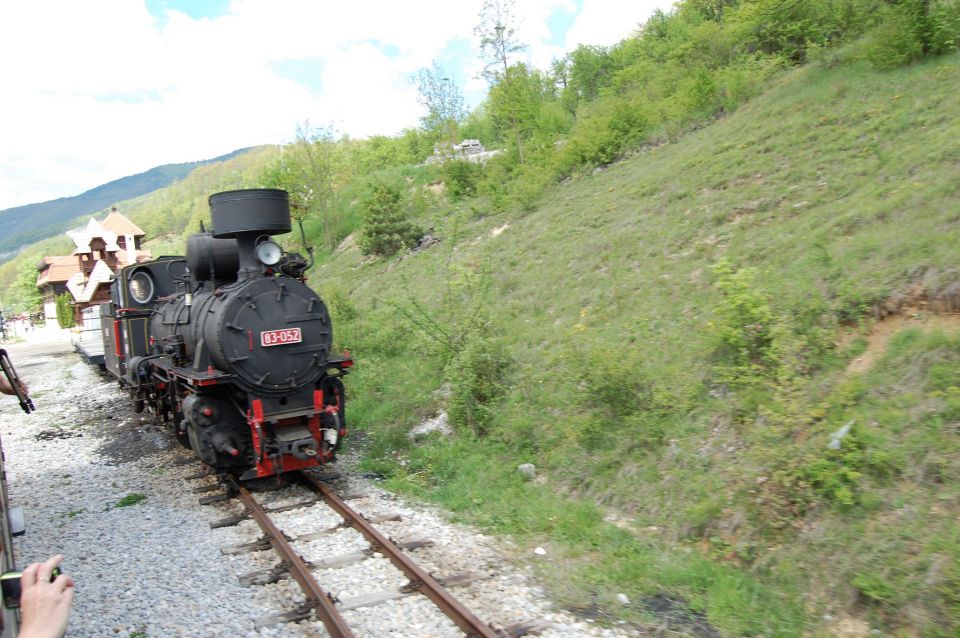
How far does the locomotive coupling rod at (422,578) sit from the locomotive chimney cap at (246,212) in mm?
3901

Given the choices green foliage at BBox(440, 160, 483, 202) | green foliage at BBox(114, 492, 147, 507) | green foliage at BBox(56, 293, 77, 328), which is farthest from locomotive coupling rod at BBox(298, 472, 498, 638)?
green foliage at BBox(56, 293, 77, 328)

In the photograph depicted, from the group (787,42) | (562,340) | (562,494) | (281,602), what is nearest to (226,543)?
(281,602)

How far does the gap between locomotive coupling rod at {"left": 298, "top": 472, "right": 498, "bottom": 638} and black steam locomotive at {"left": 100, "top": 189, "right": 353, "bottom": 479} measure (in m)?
1.23

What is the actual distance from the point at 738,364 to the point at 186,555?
6.92 meters

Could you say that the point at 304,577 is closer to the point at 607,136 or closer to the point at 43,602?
the point at 43,602

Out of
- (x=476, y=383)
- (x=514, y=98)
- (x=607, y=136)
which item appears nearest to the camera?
(x=476, y=383)

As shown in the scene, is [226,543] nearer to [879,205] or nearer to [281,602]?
[281,602]

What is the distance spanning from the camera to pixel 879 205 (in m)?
9.27

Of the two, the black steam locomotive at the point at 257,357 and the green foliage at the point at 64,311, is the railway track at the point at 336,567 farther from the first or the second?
the green foliage at the point at 64,311

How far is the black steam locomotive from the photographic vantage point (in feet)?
28.1

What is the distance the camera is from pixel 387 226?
28.5 metres

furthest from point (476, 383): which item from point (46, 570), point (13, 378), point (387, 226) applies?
point (387, 226)

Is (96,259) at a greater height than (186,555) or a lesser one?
greater

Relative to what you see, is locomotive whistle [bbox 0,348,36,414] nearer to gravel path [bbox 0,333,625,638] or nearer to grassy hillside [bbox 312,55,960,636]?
gravel path [bbox 0,333,625,638]
